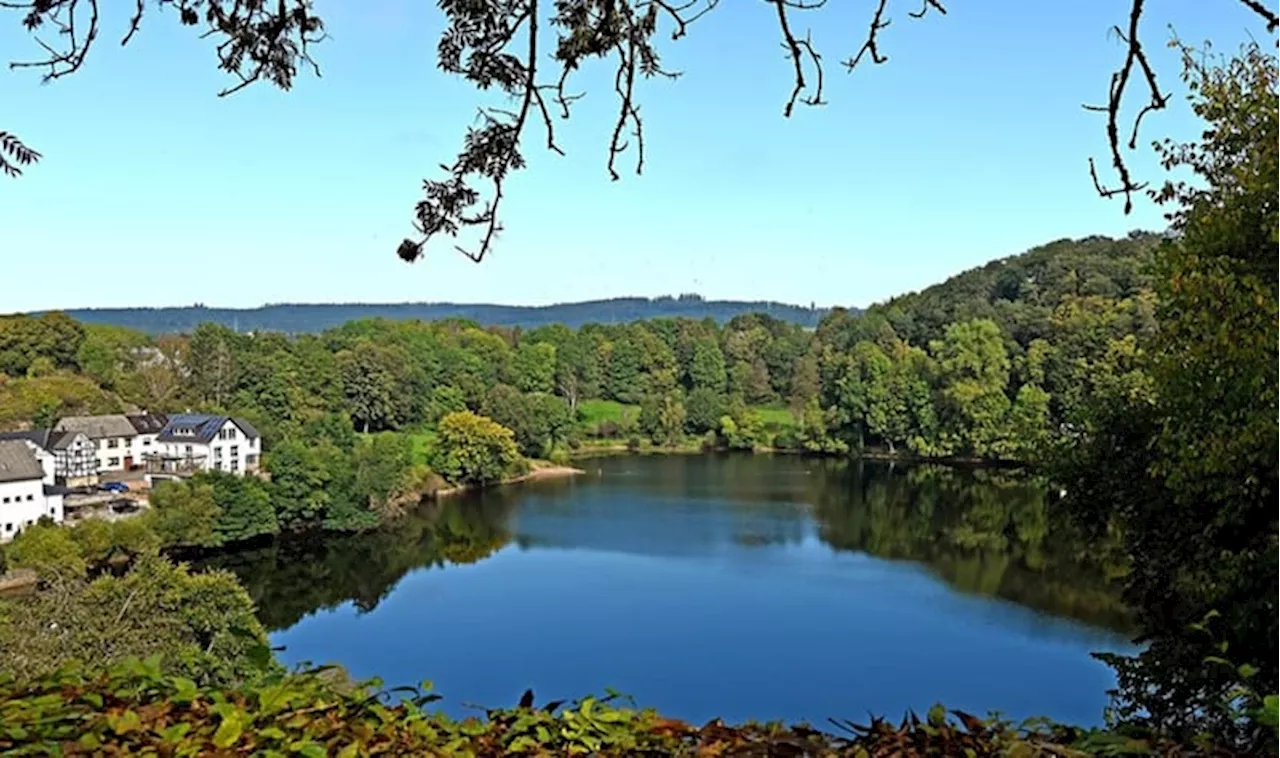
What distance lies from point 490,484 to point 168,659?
2579 cm

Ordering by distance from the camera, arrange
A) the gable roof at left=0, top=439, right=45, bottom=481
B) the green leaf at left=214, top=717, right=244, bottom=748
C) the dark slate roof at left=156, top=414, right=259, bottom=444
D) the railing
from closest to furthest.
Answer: the green leaf at left=214, top=717, right=244, bottom=748 → the gable roof at left=0, top=439, right=45, bottom=481 → the railing → the dark slate roof at left=156, top=414, right=259, bottom=444

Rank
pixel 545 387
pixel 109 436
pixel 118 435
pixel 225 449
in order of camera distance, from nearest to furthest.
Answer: pixel 225 449
pixel 109 436
pixel 118 435
pixel 545 387

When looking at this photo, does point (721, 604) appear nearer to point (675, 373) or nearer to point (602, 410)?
point (602, 410)

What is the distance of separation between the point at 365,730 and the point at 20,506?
22.4 meters

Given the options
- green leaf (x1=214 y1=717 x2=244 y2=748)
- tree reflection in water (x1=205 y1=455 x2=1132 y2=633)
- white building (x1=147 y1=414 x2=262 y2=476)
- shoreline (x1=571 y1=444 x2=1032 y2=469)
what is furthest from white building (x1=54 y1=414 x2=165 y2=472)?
green leaf (x1=214 y1=717 x2=244 y2=748)

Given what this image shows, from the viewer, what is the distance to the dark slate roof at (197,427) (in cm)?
2778

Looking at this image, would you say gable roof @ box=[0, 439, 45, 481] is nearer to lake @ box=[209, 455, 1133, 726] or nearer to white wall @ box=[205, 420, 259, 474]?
lake @ box=[209, 455, 1133, 726]

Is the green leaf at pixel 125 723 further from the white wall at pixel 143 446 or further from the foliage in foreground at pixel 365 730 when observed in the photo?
the white wall at pixel 143 446

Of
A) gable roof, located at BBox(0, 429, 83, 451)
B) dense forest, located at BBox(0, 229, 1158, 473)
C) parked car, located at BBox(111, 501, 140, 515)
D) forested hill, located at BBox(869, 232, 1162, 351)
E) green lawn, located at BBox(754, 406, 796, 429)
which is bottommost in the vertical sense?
parked car, located at BBox(111, 501, 140, 515)

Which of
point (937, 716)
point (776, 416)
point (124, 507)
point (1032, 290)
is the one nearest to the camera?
point (937, 716)

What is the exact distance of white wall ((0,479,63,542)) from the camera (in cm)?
2044

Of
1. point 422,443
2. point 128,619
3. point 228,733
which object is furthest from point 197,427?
point 228,733

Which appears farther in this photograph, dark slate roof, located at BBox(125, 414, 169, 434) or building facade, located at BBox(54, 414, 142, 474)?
dark slate roof, located at BBox(125, 414, 169, 434)

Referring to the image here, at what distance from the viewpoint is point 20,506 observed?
20.8m
